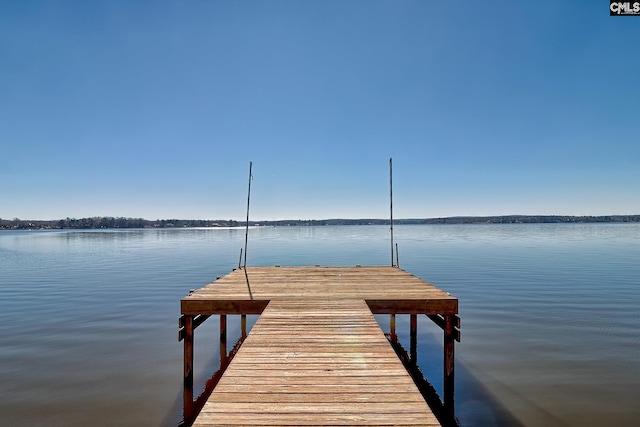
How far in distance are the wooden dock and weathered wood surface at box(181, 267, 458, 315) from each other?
26mm

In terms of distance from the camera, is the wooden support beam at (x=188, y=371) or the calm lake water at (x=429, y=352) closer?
the wooden support beam at (x=188, y=371)

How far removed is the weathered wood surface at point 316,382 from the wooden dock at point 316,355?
12mm

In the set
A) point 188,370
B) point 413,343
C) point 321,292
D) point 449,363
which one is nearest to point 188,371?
point 188,370

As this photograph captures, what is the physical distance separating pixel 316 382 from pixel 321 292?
210 inches

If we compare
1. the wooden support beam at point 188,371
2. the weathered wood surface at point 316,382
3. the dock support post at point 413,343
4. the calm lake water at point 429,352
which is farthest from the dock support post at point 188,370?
the dock support post at point 413,343

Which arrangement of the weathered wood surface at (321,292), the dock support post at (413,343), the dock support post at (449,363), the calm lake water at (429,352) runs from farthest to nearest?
the dock support post at (413,343), the calm lake water at (429,352), the dock support post at (449,363), the weathered wood surface at (321,292)

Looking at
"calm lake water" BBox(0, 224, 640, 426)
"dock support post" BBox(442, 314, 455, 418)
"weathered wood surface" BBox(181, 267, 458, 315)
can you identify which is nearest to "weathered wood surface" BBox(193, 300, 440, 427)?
"weathered wood surface" BBox(181, 267, 458, 315)

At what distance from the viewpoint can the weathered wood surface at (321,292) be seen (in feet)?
27.7

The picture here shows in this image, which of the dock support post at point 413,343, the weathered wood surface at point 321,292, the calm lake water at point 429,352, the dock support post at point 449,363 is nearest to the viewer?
the weathered wood surface at point 321,292

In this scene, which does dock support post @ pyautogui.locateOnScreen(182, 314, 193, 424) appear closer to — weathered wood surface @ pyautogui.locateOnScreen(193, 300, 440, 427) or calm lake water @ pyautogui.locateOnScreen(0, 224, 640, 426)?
calm lake water @ pyautogui.locateOnScreen(0, 224, 640, 426)

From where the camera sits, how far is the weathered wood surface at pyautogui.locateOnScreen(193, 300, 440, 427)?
12.0 ft

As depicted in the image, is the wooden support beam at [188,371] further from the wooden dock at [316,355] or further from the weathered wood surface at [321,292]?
the weathered wood surface at [321,292]

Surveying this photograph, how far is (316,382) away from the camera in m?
4.48

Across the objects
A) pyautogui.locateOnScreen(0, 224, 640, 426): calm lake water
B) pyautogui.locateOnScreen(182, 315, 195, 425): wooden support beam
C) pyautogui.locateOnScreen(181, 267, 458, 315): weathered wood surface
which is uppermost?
pyautogui.locateOnScreen(181, 267, 458, 315): weathered wood surface
